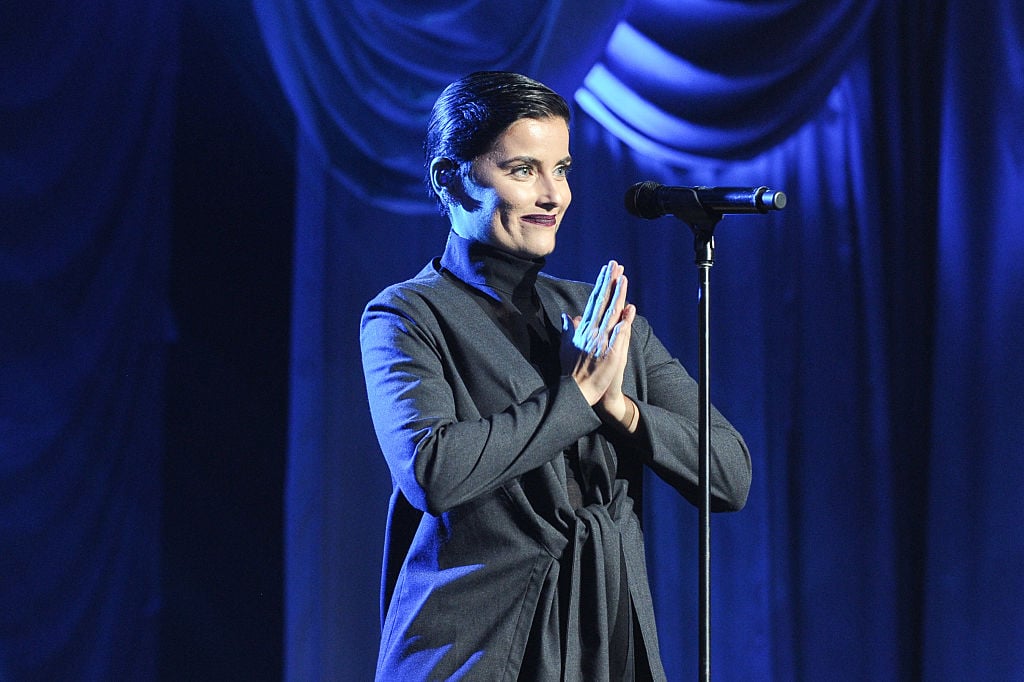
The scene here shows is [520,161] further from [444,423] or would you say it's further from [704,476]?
[704,476]

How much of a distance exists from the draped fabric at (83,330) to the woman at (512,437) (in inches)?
44.5

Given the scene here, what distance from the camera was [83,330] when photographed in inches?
101

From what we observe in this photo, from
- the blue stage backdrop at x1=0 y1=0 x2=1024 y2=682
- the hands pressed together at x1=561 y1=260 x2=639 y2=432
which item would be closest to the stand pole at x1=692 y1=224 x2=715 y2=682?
the hands pressed together at x1=561 y1=260 x2=639 y2=432

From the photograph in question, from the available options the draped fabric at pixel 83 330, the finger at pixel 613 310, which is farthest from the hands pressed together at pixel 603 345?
the draped fabric at pixel 83 330

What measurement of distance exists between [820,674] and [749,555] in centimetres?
41

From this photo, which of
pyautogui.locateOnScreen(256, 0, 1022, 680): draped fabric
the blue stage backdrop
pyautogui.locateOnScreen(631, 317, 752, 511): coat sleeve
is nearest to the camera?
pyautogui.locateOnScreen(631, 317, 752, 511): coat sleeve

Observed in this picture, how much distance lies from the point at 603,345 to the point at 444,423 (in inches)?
9.9

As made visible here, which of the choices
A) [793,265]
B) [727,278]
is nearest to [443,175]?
[727,278]

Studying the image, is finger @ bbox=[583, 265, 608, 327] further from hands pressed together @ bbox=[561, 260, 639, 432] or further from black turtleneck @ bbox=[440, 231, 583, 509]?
black turtleneck @ bbox=[440, 231, 583, 509]

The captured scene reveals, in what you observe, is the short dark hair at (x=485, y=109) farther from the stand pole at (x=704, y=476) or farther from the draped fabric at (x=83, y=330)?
the draped fabric at (x=83, y=330)

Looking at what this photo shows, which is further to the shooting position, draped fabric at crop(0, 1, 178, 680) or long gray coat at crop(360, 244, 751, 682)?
draped fabric at crop(0, 1, 178, 680)

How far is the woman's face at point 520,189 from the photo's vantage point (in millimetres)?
1695

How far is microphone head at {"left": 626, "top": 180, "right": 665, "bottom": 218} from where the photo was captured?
168cm

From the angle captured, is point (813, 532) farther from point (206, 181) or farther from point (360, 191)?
point (206, 181)
